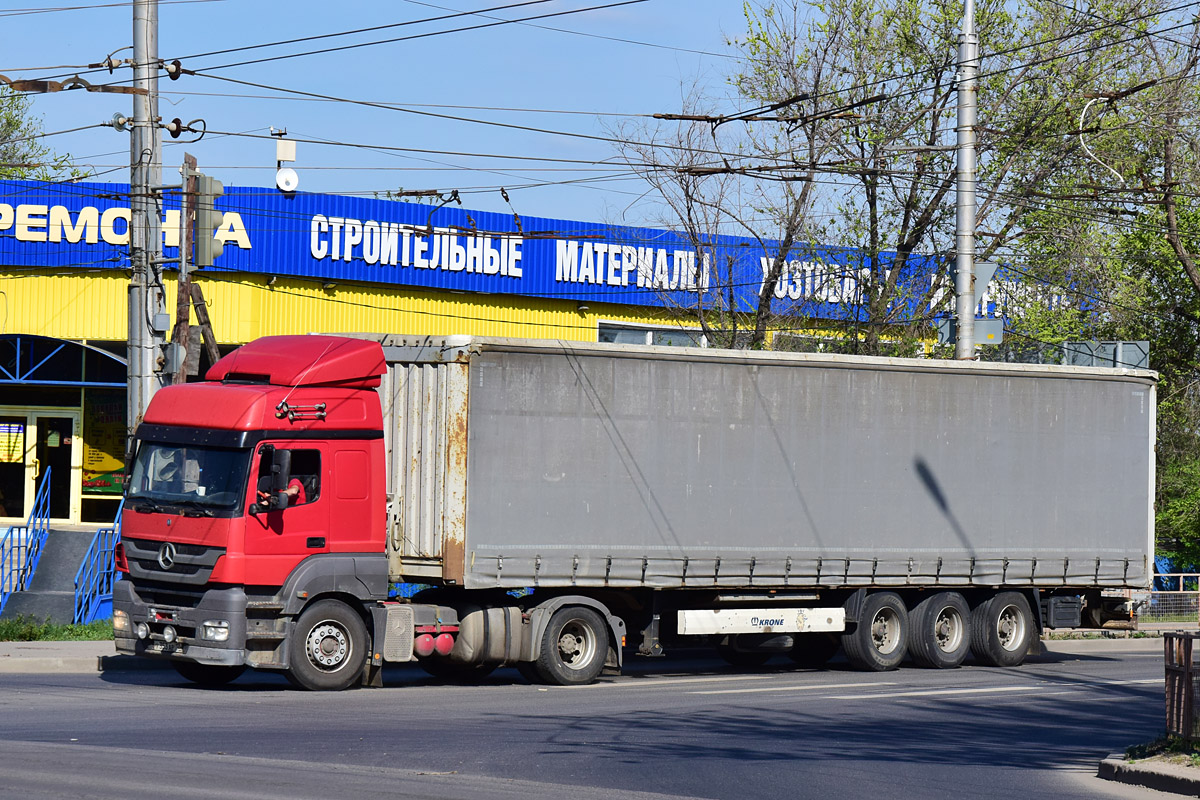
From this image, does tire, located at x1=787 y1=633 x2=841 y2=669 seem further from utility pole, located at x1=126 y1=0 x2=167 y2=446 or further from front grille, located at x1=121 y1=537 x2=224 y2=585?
utility pole, located at x1=126 y1=0 x2=167 y2=446

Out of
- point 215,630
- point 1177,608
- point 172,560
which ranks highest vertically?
point 172,560

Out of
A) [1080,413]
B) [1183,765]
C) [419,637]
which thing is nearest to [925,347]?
[1080,413]

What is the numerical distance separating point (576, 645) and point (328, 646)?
2.88 meters

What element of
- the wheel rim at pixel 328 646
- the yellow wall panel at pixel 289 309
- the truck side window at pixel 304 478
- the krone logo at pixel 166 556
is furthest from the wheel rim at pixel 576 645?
the yellow wall panel at pixel 289 309

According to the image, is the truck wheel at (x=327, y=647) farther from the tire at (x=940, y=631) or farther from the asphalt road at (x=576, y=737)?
the tire at (x=940, y=631)

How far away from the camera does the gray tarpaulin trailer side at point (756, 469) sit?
15688 millimetres

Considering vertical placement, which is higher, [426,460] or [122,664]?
[426,460]

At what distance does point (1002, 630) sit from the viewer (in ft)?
63.7

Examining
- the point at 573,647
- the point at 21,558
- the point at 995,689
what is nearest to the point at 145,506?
the point at 573,647

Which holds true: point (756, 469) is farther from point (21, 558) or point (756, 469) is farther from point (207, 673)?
point (21, 558)

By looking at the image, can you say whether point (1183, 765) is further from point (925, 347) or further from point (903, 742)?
point (925, 347)

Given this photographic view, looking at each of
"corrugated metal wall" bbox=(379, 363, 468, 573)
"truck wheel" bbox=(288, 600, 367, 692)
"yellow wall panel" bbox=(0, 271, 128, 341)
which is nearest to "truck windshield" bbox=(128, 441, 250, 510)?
"truck wheel" bbox=(288, 600, 367, 692)

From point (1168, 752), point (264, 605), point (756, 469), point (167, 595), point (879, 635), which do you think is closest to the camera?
point (1168, 752)

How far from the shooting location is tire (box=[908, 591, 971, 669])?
1867 centimetres
